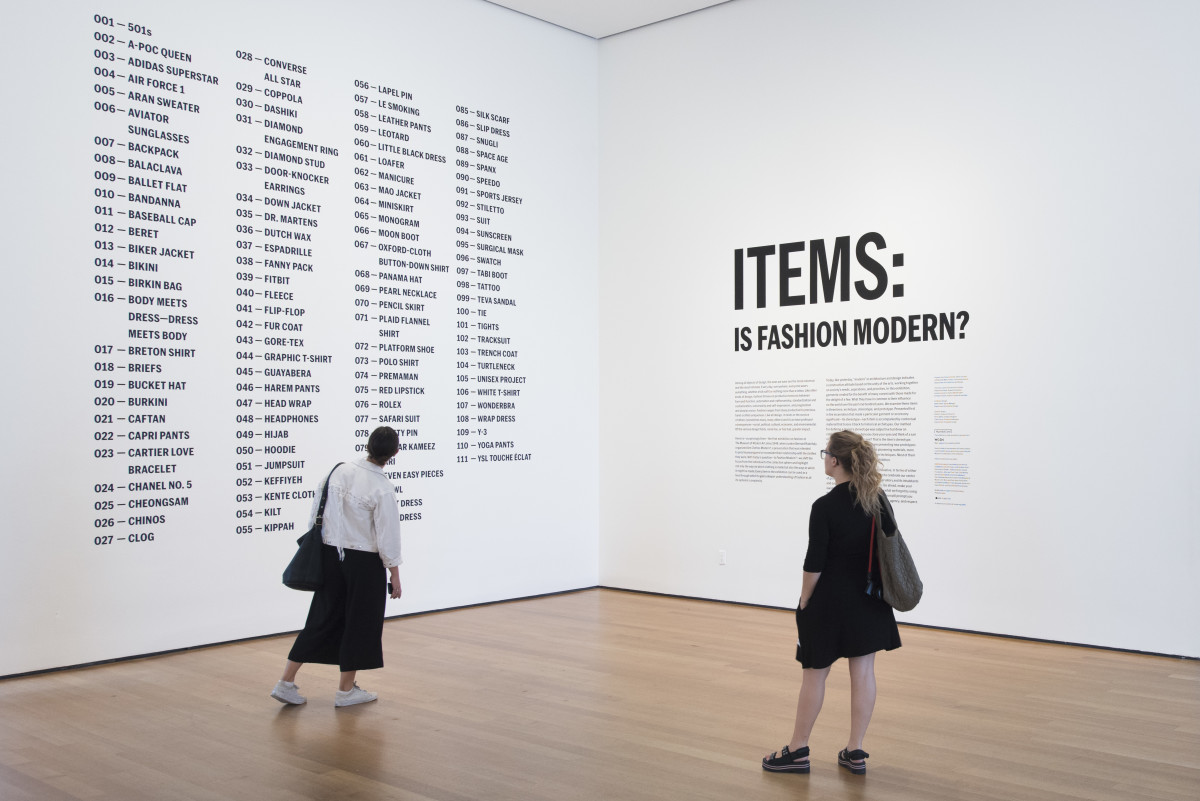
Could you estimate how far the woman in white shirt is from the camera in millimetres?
5082

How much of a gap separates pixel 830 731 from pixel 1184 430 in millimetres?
3281

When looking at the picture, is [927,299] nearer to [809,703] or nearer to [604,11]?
[604,11]

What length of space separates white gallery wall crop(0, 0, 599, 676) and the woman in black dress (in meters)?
4.12

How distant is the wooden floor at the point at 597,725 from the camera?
402cm

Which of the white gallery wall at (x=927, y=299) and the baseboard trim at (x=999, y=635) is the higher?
the white gallery wall at (x=927, y=299)

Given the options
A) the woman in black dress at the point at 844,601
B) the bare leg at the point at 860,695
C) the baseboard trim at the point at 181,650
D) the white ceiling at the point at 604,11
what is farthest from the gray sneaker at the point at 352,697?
the white ceiling at the point at 604,11

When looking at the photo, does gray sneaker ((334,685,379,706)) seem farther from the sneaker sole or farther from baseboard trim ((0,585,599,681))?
baseboard trim ((0,585,599,681))

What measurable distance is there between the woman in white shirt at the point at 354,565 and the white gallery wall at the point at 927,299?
3893 millimetres

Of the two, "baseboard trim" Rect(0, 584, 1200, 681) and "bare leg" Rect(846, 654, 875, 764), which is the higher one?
"bare leg" Rect(846, 654, 875, 764)

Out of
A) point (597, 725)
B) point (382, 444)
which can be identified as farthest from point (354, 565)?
point (597, 725)

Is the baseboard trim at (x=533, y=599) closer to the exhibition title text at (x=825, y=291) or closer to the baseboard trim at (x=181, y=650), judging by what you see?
the baseboard trim at (x=181, y=650)

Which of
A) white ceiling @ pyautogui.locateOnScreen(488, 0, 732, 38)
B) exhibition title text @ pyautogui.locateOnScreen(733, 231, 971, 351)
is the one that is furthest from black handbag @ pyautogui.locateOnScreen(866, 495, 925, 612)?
white ceiling @ pyautogui.locateOnScreen(488, 0, 732, 38)

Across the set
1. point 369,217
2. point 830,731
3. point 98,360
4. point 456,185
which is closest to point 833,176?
point 456,185

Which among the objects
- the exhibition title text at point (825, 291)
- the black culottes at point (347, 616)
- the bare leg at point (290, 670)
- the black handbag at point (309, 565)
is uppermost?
the exhibition title text at point (825, 291)
